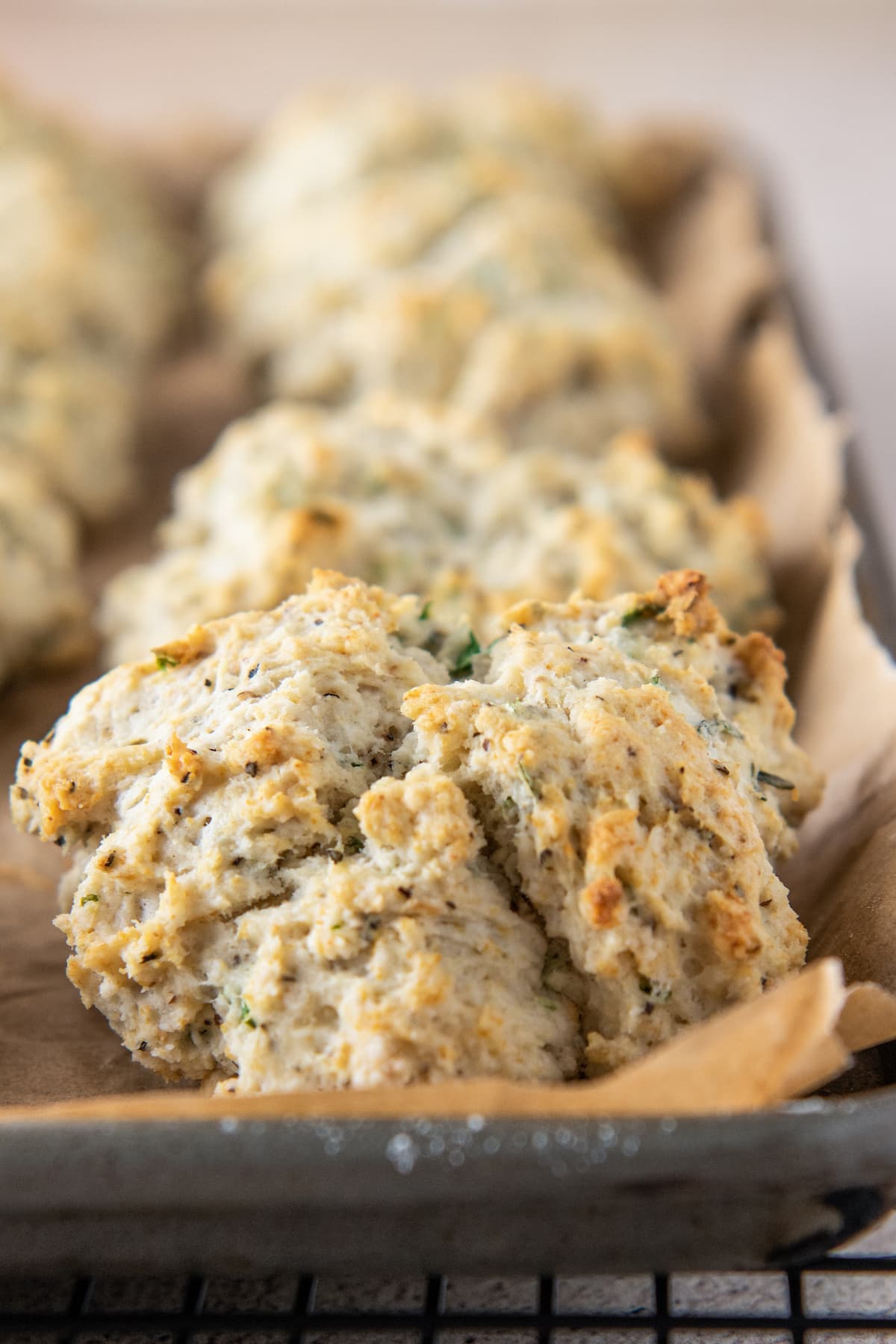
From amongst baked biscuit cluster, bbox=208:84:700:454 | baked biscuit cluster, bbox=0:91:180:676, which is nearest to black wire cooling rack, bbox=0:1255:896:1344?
baked biscuit cluster, bbox=0:91:180:676

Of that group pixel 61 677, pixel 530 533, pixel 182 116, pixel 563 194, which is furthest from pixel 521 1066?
pixel 182 116

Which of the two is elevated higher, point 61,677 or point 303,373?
point 303,373

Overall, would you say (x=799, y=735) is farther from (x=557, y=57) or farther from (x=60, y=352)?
(x=557, y=57)

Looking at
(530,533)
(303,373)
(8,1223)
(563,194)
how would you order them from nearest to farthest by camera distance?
(8,1223) → (530,533) → (303,373) → (563,194)

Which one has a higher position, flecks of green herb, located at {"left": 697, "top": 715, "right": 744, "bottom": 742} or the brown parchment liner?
flecks of green herb, located at {"left": 697, "top": 715, "right": 744, "bottom": 742}

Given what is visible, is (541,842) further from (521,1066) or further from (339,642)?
(339,642)

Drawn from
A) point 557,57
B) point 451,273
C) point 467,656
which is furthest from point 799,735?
point 557,57

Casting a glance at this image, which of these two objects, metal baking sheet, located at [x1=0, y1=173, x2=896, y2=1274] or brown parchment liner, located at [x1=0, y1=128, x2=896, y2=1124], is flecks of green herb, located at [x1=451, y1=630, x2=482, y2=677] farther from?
metal baking sheet, located at [x1=0, y1=173, x2=896, y2=1274]
